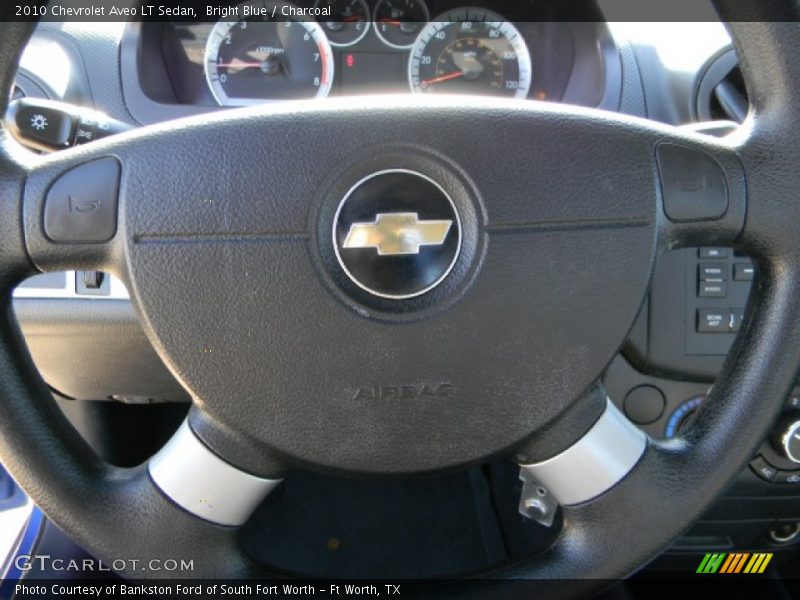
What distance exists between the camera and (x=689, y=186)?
75 centimetres

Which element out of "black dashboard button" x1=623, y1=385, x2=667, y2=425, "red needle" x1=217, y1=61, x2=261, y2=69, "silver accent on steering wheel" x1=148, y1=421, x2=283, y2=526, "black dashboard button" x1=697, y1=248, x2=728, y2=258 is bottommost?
"black dashboard button" x1=623, y1=385, x2=667, y2=425

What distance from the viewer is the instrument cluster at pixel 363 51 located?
1.50 metres

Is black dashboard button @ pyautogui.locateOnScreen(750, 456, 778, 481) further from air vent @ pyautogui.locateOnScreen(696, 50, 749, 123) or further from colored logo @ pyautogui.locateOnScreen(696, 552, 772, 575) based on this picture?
air vent @ pyautogui.locateOnScreen(696, 50, 749, 123)

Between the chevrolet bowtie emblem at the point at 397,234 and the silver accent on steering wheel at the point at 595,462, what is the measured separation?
0.23 m

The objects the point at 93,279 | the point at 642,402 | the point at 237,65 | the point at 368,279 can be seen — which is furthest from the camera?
the point at 237,65

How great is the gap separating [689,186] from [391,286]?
288 millimetres

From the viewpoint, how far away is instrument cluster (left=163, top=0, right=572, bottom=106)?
1501mm

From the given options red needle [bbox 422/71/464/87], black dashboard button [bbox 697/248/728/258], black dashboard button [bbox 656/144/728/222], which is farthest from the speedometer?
black dashboard button [bbox 656/144/728/222]

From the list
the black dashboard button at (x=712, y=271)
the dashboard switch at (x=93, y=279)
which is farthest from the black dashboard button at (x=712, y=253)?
the dashboard switch at (x=93, y=279)

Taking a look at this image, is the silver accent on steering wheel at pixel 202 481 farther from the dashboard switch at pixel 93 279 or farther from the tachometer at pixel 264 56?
the tachometer at pixel 264 56

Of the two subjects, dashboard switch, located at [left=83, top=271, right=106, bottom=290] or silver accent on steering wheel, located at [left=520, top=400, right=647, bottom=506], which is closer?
silver accent on steering wheel, located at [left=520, top=400, right=647, bottom=506]

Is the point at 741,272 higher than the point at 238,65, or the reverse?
the point at 238,65

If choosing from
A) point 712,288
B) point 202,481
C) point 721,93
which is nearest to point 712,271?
point 712,288

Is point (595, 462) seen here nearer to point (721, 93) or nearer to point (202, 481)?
point (202, 481)
